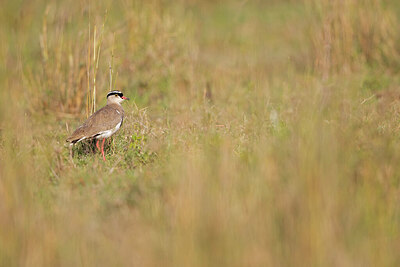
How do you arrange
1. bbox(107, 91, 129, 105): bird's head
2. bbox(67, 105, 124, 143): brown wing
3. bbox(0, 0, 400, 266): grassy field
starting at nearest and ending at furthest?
bbox(0, 0, 400, 266): grassy field → bbox(67, 105, 124, 143): brown wing → bbox(107, 91, 129, 105): bird's head

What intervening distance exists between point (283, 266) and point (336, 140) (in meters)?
0.97

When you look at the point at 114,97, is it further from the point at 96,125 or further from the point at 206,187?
the point at 206,187

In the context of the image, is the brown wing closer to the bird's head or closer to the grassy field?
the grassy field

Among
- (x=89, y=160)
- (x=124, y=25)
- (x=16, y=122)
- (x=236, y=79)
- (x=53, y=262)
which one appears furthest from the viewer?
(x=124, y=25)

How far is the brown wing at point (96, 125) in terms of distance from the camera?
5.30m

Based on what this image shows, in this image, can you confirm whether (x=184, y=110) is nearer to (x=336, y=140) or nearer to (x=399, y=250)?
(x=336, y=140)

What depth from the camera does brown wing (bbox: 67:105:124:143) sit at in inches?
209

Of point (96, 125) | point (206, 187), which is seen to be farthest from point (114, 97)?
point (206, 187)

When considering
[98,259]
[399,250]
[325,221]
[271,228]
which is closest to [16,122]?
[98,259]

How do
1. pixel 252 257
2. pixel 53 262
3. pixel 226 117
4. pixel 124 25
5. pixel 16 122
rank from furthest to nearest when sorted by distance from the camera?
pixel 124 25 → pixel 226 117 → pixel 16 122 → pixel 53 262 → pixel 252 257

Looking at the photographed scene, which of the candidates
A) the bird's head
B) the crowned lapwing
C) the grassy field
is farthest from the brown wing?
the bird's head

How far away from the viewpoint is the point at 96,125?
17.4ft

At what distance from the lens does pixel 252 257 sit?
301 centimetres

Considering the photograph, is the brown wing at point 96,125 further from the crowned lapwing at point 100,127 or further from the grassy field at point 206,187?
the grassy field at point 206,187
